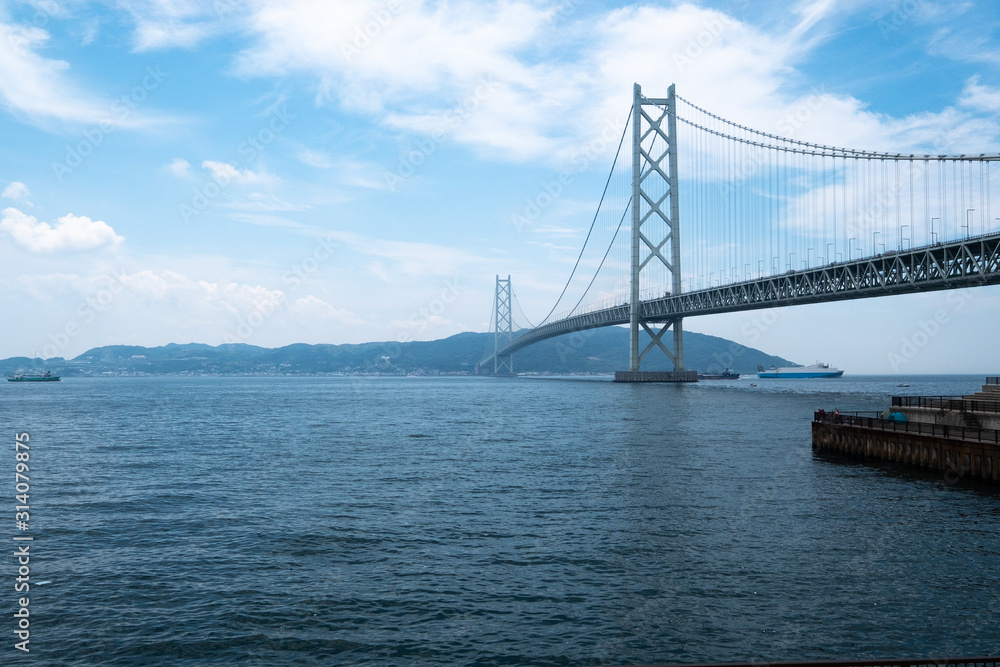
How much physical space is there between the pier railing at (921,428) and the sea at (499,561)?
7.96 ft

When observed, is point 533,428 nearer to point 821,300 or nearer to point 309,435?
point 309,435

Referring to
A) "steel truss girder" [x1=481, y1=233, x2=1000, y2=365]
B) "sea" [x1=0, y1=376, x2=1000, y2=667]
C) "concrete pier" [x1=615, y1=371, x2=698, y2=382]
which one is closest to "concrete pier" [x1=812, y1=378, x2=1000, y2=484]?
"sea" [x1=0, y1=376, x2=1000, y2=667]

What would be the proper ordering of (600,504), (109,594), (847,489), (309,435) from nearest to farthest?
(109,594), (600,504), (847,489), (309,435)

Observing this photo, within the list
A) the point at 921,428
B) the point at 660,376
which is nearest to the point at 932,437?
the point at 921,428

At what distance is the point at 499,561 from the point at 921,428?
22.4m

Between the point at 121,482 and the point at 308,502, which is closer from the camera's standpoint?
the point at 308,502

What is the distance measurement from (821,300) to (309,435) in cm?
5889

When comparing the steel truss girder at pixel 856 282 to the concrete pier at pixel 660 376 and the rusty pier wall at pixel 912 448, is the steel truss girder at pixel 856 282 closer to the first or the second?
the concrete pier at pixel 660 376

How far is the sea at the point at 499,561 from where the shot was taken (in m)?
11.0

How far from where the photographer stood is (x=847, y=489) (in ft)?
76.9

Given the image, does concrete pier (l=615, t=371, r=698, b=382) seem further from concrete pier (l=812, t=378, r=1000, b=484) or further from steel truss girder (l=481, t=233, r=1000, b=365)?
concrete pier (l=812, t=378, r=1000, b=484)

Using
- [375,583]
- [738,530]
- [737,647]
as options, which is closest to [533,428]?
[738,530]

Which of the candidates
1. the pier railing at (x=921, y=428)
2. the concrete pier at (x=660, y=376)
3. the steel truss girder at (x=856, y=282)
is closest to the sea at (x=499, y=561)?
the pier railing at (x=921, y=428)

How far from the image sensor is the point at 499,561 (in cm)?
1512
